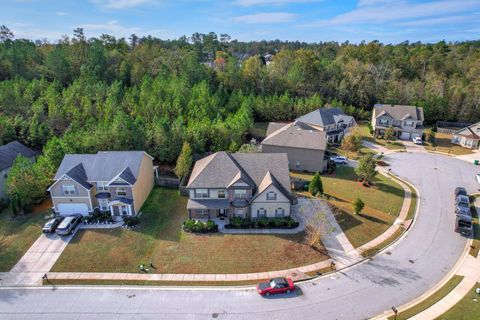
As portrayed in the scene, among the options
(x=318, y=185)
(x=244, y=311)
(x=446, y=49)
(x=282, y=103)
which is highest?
(x=446, y=49)

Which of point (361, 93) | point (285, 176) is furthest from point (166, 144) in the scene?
point (361, 93)

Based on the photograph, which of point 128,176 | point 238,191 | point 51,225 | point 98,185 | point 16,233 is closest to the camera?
point 51,225

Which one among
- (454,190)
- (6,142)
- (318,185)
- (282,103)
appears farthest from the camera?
(282,103)

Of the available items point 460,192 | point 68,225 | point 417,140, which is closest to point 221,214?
point 68,225

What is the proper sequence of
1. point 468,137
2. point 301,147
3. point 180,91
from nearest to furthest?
point 301,147, point 468,137, point 180,91

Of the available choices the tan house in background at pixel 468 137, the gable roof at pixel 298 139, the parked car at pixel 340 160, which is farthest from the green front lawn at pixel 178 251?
the tan house in background at pixel 468 137

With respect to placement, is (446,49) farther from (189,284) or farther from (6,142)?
(6,142)

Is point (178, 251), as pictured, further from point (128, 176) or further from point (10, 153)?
point (10, 153)
